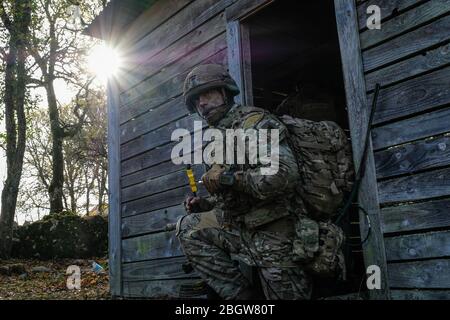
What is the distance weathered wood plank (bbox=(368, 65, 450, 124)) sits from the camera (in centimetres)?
308

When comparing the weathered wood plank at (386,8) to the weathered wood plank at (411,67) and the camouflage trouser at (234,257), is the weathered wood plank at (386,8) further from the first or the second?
the camouflage trouser at (234,257)

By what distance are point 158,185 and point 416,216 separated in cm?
361

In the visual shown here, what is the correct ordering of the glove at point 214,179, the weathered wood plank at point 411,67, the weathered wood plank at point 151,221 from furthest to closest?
1. the weathered wood plank at point 151,221
2. the glove at point 214,179
3. the weathered wood plank at point 411,67

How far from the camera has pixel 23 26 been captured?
14.1 metres

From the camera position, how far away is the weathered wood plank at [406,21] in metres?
3.15

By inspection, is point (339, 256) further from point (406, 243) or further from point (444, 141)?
point (444, 141)

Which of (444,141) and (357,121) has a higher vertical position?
(357,121)

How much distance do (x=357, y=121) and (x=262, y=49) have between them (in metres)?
3.35

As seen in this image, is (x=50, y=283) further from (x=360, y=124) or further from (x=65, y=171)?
(x=65, y=171)

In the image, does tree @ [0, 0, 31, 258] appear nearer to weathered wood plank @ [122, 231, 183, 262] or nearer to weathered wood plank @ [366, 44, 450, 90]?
weathered wood plank @ [122, 231, 183, 262]

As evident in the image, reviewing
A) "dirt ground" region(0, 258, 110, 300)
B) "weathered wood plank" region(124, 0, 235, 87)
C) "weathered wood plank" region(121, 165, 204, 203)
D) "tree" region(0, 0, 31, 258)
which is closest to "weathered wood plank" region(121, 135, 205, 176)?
"weathered wood plank" region(121, 165, 204, 203)

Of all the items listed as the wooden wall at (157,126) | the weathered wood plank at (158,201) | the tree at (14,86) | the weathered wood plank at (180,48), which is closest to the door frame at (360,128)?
the wooden wall at (157,126)

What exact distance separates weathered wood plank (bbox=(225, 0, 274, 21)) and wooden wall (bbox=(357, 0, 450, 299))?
1.34 meters
